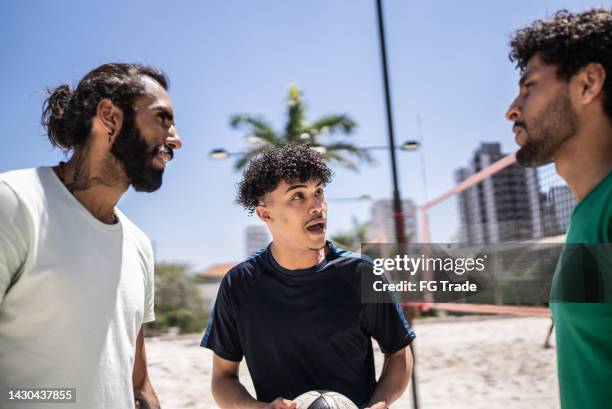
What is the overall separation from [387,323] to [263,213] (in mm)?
852

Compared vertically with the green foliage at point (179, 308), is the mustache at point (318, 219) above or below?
above

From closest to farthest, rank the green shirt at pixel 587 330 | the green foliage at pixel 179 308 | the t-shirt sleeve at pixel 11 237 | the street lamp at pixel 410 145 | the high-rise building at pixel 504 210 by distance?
the green shirt at pixel 587 330 → the t-shirt sleeve at pixel 11 237 → the high-rise building at pixel 504 210 → the street lamp at pixel 410 145 → the green foliage at pixel 179 308

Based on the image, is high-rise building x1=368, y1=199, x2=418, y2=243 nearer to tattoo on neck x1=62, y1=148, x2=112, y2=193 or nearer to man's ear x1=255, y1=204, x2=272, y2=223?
man's ear x1=255, y1=204, x2=272, y2=223

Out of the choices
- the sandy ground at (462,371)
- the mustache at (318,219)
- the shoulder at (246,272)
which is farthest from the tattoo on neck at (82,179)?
the sandy ground at (462,371)

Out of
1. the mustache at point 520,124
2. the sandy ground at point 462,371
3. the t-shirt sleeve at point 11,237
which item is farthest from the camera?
the sandy ground at point 462,371

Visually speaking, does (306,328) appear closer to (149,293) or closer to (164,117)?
(149,293)

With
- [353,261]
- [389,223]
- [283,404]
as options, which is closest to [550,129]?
[353,261]

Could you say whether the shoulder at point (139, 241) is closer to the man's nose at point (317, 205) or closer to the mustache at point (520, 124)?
the man's nose at point (317, 205)

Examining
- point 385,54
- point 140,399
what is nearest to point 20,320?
point 140,399

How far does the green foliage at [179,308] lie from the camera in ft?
73.9

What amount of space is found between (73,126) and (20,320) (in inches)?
34.8

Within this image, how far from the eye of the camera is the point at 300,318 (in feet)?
7.88

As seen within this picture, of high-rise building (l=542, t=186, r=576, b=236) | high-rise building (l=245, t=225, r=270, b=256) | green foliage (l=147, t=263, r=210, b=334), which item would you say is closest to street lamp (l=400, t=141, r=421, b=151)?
high-rise building (l=245, t=225, r=270, b=256)

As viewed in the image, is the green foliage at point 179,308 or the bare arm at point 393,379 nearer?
the bare arm at point 393,379
